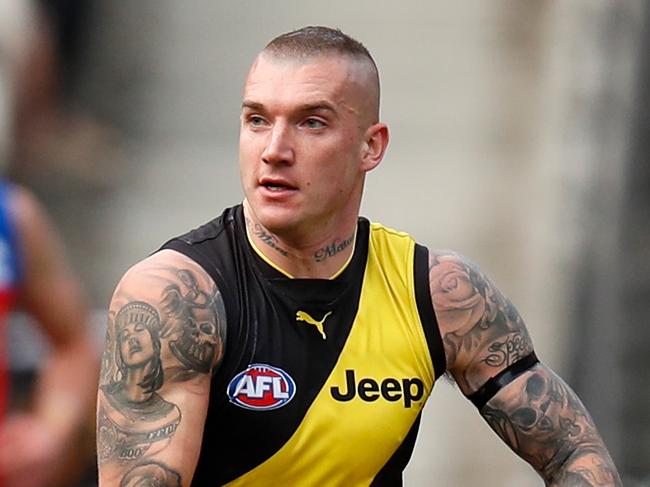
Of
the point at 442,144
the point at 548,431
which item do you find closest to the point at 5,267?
the point at 548,431

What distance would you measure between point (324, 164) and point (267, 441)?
835mm

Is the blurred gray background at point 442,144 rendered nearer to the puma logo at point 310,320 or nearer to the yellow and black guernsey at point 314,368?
the yellow and black guernsey at point 314,368

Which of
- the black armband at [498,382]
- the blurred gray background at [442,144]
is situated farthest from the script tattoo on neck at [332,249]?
the blurred gray background at [442,144]

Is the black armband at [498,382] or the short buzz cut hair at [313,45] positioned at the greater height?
the short buzz cut hair at [313,45]

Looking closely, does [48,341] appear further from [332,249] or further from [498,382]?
[498,382]

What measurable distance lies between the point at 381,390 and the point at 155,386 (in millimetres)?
735

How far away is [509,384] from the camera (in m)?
5.59

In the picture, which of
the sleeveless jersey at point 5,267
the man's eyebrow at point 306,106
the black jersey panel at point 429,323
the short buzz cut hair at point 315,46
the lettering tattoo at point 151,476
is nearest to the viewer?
the lettering tattoo at point 151,476

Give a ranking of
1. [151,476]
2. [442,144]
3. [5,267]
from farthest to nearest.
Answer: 1. [442,144]
2. [5,267]
3. [151,476]

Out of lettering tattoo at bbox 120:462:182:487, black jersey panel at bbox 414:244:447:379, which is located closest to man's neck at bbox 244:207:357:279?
black jersey panel at bbox 414:244:447:379

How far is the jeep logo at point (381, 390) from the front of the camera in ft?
17.3

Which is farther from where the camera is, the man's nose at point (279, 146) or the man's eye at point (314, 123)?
the man's eye at point (314, 123)

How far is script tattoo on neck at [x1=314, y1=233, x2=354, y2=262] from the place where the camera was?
18.0 ft

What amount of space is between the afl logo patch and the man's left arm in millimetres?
583
